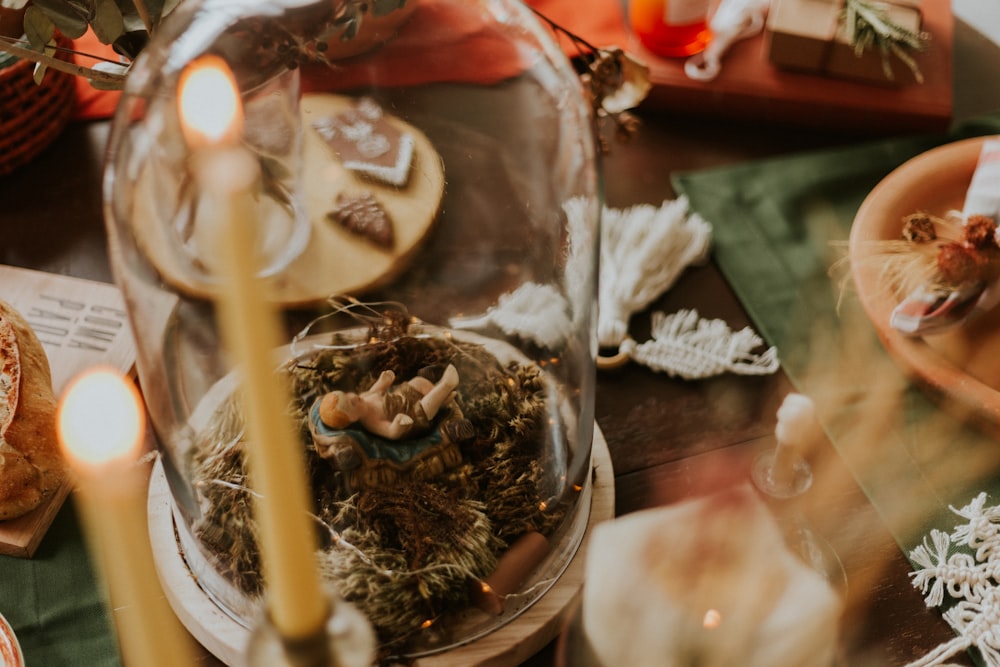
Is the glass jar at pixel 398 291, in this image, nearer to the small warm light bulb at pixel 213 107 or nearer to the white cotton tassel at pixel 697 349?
the white cotton tassel at pixel 697 349

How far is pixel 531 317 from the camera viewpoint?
0.74 metres

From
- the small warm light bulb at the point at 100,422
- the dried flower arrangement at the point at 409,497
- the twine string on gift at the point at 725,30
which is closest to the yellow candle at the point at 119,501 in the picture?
the small warm light bulb at the point at 100,422

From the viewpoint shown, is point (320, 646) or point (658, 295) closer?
point (320, 646)

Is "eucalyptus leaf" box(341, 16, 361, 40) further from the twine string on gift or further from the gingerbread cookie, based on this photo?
the twine string on gift

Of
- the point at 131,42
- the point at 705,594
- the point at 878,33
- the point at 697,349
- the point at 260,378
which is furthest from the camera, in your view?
the point at 878,33

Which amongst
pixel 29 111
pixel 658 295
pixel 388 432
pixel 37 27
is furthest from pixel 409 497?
pixel 29 111

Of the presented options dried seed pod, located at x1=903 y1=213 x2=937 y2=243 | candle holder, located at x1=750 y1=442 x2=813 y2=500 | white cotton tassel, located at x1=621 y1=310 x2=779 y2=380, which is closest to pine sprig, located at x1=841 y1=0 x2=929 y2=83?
dried seed pod, located at x1=903 y1=213 x2=937 y2=243

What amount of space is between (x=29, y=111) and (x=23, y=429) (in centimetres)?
37

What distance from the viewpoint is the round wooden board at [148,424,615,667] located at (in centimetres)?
58

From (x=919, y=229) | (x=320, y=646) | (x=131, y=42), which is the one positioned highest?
(x=320, y=646)

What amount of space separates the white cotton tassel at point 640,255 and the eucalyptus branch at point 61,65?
390mm

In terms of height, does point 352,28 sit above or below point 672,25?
above

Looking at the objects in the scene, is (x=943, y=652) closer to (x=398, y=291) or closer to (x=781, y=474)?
(x=781, y=474)

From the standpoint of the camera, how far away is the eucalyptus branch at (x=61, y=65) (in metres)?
0.63
